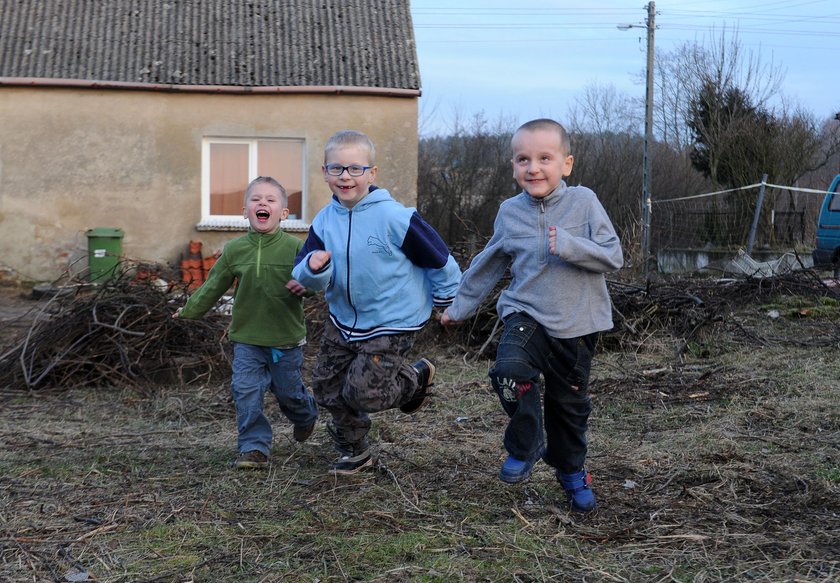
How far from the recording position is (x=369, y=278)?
4.29m

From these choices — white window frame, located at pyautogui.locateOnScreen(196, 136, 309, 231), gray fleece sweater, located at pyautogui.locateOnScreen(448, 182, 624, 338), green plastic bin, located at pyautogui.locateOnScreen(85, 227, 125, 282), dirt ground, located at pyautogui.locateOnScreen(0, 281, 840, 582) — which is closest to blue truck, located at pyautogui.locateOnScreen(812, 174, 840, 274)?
white window frame, located at pyautogui.locateOnScreen(196, 136, 309, 231)

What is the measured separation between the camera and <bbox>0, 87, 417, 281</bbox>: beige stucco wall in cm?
1383

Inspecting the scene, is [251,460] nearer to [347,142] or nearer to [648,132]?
[347,142]

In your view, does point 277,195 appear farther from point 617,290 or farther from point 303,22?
point 303,22

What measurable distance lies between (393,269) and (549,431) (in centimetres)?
100

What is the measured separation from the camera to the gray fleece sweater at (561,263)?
3775 millimetres

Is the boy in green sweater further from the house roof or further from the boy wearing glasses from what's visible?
the house roof

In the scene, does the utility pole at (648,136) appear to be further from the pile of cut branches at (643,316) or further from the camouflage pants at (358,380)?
the camouflage pants at (358,380)

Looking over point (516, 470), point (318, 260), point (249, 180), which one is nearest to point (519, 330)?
point (516, 470)

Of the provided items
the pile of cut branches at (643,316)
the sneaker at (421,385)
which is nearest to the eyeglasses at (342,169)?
the sneaker at (421,385)

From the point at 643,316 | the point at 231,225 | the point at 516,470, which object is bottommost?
the point at 516,470

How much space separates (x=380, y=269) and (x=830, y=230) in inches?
541

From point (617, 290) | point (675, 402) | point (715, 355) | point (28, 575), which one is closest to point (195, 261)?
point (617, 290)

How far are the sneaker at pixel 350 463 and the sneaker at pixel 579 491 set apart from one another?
1.06m
